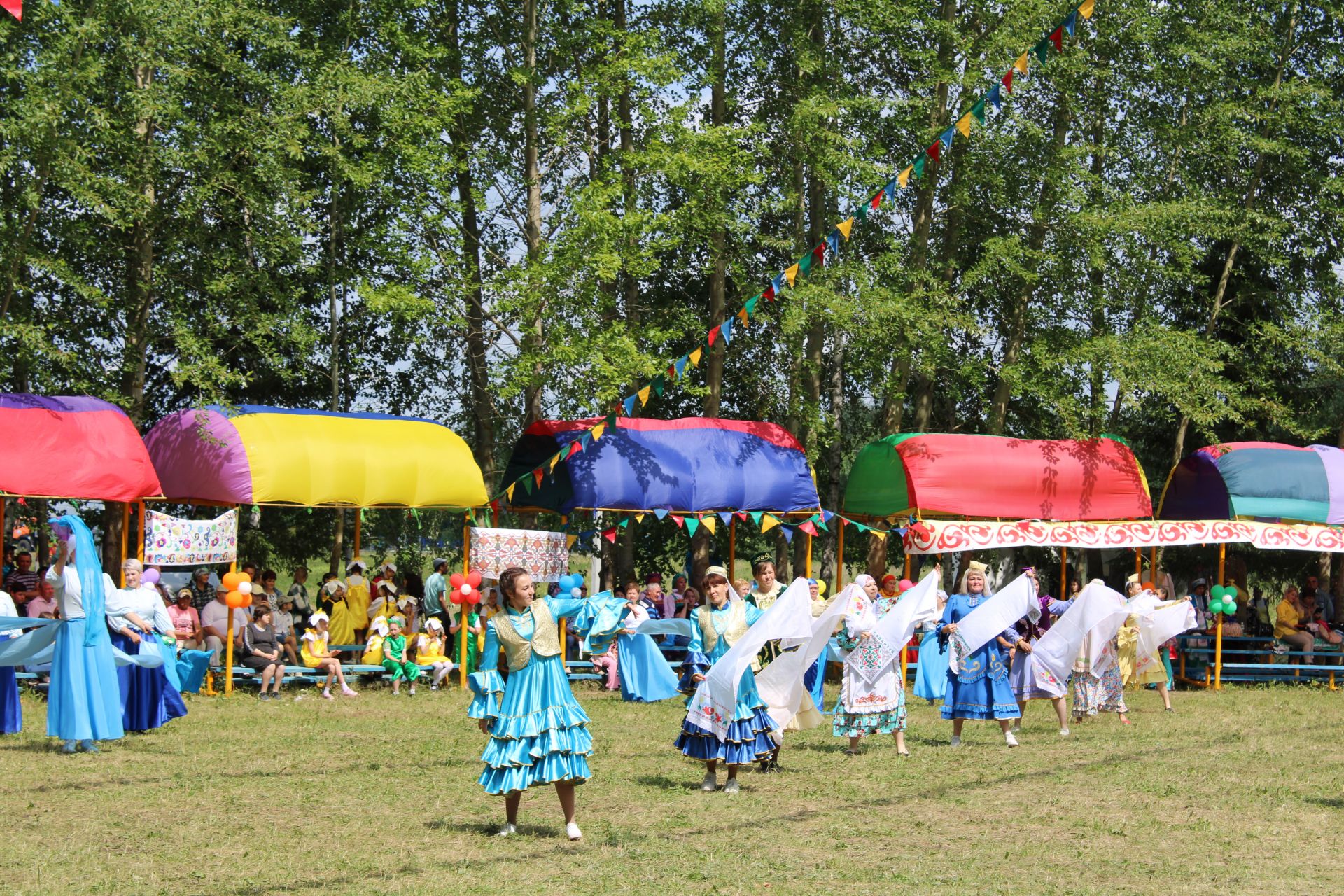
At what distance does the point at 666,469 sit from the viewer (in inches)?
786

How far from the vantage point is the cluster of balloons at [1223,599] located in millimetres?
19703

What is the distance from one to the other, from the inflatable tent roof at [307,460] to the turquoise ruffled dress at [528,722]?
30.6 ft

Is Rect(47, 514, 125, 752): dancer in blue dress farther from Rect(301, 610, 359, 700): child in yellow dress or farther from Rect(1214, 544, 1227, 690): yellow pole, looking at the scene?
Rect(1214, 544, 1227, 690): yellow pole

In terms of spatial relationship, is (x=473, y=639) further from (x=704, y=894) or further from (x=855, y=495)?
(x=704, y=894)

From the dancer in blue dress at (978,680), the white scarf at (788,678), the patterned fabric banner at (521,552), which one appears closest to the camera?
the white scarf at (788,678)

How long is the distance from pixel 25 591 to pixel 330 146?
7.49m

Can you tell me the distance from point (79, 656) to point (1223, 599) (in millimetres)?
14279

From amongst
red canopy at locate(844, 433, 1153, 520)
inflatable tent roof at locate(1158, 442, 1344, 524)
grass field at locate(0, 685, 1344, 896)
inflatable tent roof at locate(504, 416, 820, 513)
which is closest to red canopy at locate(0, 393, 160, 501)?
grass field at locate(0, 685, 1344, 896)

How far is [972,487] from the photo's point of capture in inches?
811

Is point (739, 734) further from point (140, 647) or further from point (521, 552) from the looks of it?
point (521, 552)

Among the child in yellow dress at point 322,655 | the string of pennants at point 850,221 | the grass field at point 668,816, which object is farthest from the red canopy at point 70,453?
the string of pennants at point 850,221

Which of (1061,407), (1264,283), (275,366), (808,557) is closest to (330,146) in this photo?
(275,366)

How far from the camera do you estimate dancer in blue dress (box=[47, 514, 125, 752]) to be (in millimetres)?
12133

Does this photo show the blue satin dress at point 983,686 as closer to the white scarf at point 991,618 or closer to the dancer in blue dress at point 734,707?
the white scarf at point 991,618
